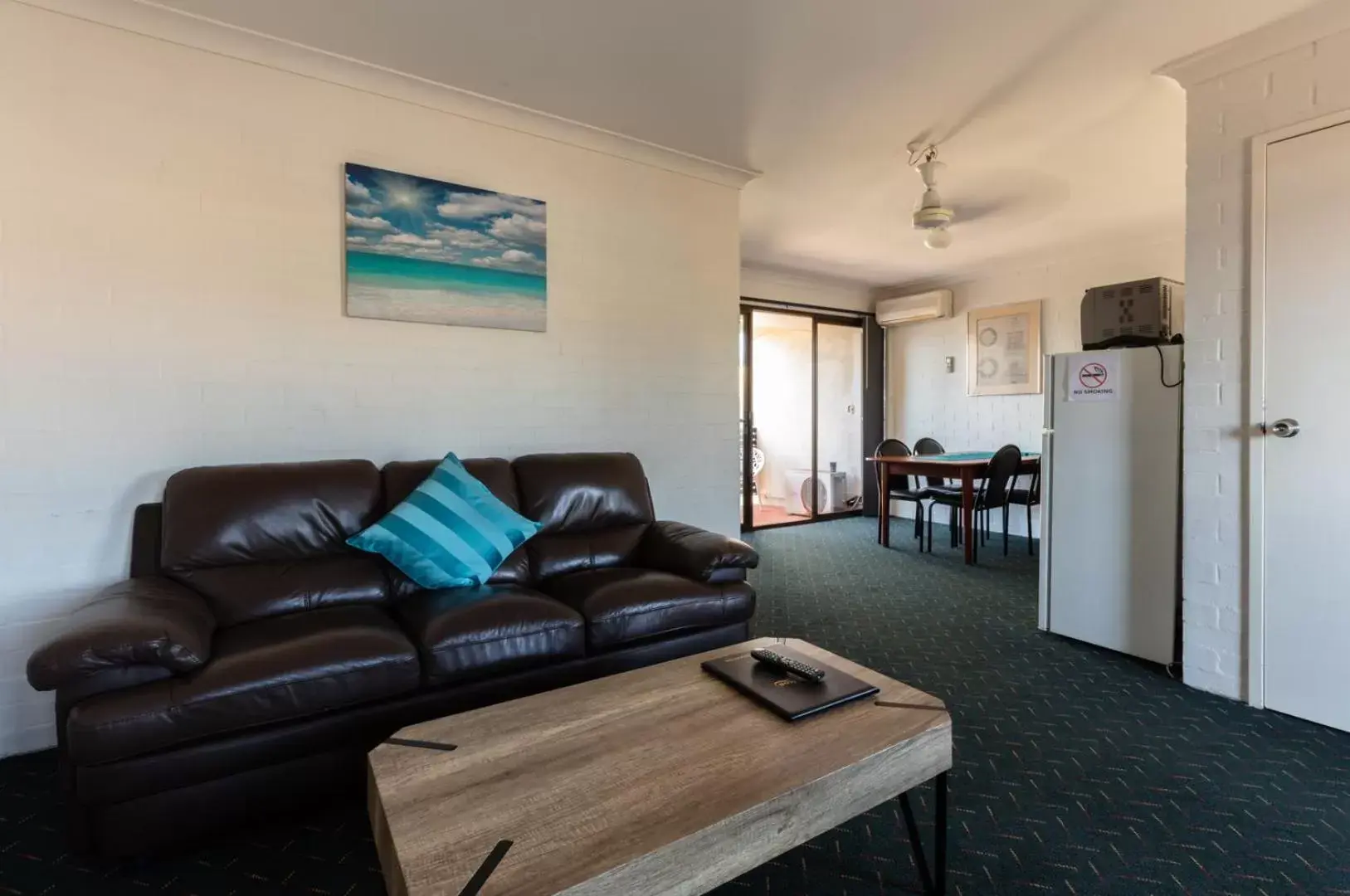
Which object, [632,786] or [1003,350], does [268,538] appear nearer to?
[632,786]

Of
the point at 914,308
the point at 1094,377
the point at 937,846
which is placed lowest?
the point at 937,846

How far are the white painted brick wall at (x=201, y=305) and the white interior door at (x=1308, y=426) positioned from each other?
9.04ft

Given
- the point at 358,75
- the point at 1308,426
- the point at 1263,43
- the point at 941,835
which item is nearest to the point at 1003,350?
the point at 1263,43

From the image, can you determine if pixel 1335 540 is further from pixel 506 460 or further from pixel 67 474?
pixel 67 474

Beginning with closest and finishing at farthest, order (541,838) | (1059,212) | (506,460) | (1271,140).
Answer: (541,838)
(1271,140)
(506,460)
(1059,212)

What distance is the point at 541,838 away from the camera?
3.18ft

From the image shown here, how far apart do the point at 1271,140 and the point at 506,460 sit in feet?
10.3

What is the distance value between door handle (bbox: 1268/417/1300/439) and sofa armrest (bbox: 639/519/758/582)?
1908 mm

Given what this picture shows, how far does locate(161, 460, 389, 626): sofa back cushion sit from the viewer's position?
1979 mm

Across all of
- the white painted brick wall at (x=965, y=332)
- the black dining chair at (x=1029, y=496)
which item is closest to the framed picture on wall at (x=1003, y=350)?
Answer: the white painted brick wall at (x=965, y=332)

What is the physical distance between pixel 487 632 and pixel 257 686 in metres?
0.58

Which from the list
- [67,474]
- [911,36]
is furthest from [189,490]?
[911,36]

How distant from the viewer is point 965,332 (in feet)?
A: 19.6

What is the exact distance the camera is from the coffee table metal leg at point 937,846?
1.33 m
